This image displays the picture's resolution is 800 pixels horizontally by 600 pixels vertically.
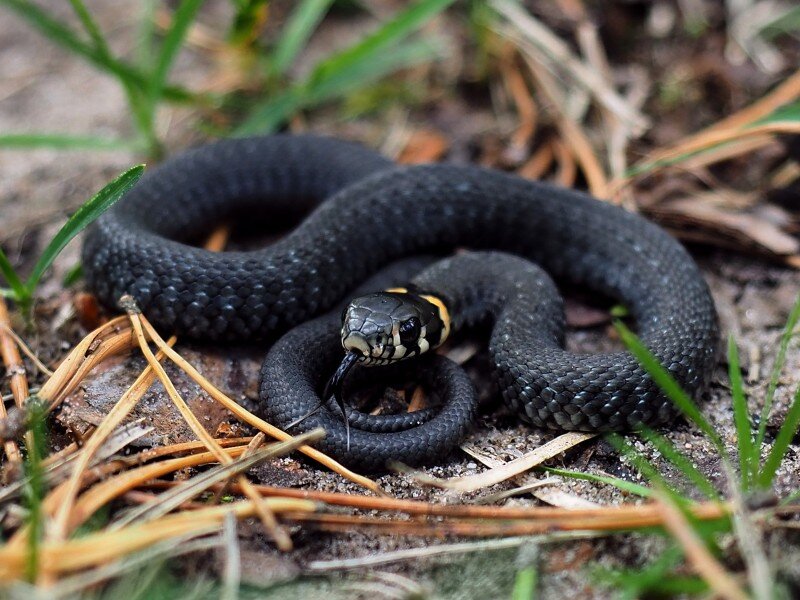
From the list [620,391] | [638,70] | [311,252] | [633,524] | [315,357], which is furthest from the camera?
[638,70]

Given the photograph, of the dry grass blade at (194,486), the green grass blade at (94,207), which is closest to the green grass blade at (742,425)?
the dry grass blade at (194,486)

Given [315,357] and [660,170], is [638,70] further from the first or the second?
[315,357]

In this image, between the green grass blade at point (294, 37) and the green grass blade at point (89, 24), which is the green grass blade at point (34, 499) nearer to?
the green grass blade at point (89, 24)

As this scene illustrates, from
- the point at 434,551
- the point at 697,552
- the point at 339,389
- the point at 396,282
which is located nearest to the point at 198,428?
the point at 339,389

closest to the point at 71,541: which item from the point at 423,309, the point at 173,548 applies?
the point at 173,548

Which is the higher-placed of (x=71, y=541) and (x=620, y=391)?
(x=71, y=541)

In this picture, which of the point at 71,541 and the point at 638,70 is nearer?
the point at 71,541

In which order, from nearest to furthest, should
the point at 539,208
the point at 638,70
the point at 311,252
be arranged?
the point at 311,252 < the point at 539,208 < the point at 638,70
